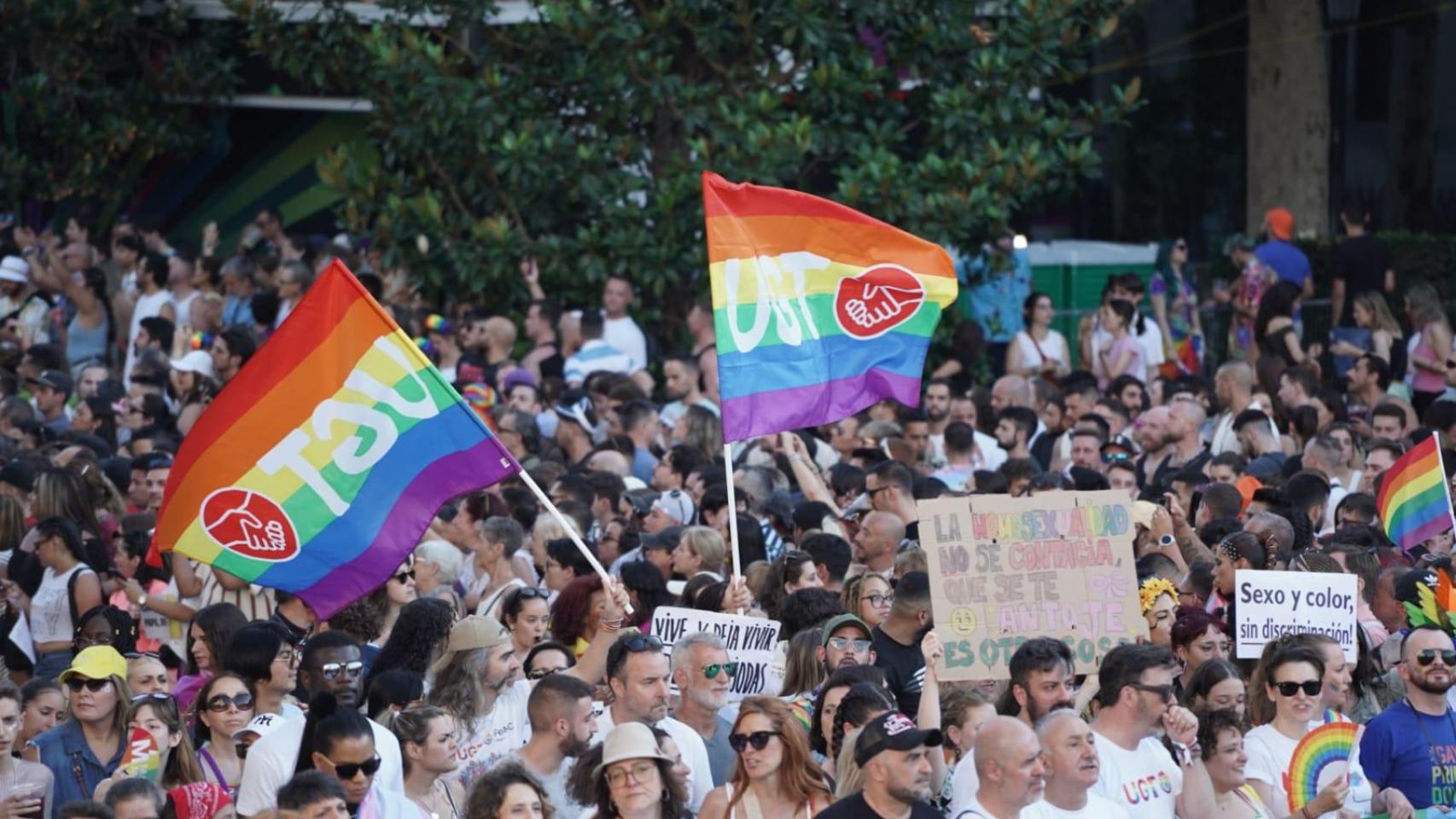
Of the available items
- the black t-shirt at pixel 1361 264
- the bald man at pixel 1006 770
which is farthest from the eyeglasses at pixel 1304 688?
the black t-shirt at pixel 1361 264

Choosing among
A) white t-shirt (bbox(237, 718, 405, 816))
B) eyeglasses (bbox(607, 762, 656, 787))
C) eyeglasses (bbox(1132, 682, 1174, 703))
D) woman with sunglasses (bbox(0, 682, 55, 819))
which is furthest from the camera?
woman with sunglasses (bbox(0, 682, 55, 819))

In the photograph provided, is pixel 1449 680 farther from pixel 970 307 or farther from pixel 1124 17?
pixel 1124 17

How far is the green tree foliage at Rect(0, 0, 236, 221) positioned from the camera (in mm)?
22766

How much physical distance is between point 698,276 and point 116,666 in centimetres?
1023

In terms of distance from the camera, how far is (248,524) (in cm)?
921

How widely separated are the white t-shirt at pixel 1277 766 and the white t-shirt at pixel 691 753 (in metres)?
1.90

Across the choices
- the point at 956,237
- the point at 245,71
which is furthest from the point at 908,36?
the point at 245,71

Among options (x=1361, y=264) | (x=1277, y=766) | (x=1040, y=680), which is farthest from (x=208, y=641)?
(x=1361, y=264)

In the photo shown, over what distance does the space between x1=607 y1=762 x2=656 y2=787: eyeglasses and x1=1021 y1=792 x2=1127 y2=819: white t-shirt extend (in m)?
1.17

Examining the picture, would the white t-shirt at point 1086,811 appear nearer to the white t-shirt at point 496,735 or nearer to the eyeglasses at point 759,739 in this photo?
the eyeglasses at point 759,739

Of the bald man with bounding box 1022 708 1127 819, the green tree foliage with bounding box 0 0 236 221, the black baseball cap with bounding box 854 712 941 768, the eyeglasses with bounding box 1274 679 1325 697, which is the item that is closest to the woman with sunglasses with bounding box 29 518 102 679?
the black baseball cap with bounding box 854 712 941 768

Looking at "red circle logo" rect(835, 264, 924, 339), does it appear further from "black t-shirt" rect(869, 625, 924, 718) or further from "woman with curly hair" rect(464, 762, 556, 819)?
"woman with curly hair" rect(464, 762, 556, 819)

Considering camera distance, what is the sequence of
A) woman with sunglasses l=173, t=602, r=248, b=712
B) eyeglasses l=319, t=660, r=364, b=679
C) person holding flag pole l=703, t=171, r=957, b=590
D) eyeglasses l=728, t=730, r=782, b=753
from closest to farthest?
eyeglasses l=728, t=730, r=782, b=753, eyeglasses l=319, t=660, r=364, b=679, woman with sunglasses l=173, t=602, r=248, b=712, person holding flag pole l=703, t=171, r=957, b=590

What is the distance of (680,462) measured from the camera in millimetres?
14102
